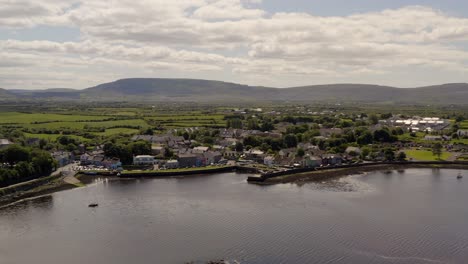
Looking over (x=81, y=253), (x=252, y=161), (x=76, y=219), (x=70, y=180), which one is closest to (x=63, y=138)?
(x=70, y=180)

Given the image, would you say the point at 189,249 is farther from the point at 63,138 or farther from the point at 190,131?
the point at 190,131

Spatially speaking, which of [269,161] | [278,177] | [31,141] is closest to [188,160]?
[269,161]

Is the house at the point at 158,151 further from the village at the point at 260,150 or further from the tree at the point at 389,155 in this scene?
the tree at the point at 389,155

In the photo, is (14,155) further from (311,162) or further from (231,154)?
(311,162)

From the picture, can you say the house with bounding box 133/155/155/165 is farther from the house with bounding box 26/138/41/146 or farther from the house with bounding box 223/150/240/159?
the house with bounding box 26/138/41/146

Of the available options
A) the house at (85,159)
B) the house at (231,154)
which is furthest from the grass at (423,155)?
the house at (85,159)

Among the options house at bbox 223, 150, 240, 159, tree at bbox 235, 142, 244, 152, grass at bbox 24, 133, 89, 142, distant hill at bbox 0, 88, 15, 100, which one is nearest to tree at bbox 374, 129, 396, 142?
tree at bbox 235, 142, 244, 152
